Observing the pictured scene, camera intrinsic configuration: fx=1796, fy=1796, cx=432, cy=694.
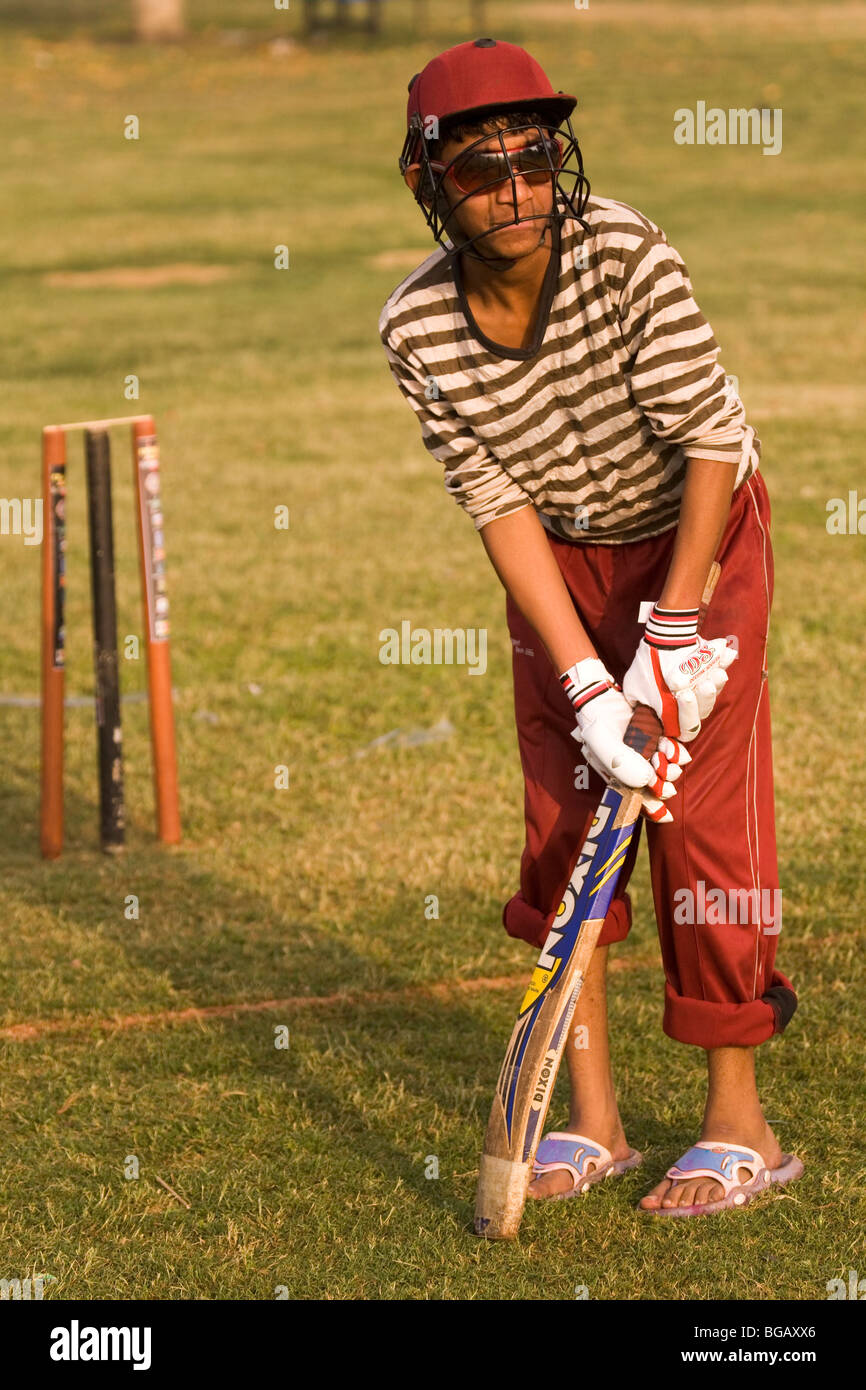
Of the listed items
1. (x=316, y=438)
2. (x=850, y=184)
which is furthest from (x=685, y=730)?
(x=850, y=184)

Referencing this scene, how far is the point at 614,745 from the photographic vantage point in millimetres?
Answer: 3574

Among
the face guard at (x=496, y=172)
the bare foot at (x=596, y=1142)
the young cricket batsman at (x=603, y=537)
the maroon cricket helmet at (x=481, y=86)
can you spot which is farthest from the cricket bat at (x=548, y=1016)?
the maroon cricket helmet at (x=481, y=86)

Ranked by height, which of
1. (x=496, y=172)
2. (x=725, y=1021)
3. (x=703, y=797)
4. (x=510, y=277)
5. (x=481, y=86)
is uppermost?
(x=481, y=86)

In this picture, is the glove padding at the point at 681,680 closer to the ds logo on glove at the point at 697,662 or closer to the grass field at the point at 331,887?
the ds logo on glove at the point at 697,662

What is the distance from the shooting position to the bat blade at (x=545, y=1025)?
3648mm

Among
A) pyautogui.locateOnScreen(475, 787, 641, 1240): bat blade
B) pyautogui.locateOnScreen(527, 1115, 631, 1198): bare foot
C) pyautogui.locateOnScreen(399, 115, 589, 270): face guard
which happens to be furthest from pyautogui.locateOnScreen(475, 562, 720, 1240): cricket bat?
pyautogui.locateOnScreen(399, 115, 589, 270): face guard

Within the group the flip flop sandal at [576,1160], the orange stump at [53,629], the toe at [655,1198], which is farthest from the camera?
the orange stump at [53,629]

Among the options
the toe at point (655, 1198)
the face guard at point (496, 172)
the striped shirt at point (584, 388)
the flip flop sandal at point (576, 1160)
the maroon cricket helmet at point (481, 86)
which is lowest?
the toe at point (655, 1198)

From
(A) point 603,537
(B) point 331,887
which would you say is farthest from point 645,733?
(B) point 331,887

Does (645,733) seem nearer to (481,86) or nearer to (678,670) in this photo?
(678,670)

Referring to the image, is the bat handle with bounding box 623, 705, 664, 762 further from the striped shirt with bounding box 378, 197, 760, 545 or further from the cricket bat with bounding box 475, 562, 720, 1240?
the striped shirt with bounding box 378, 197, 760, 545

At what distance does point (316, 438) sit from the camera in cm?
1305

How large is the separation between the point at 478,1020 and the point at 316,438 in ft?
28.4

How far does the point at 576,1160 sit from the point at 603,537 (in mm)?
1381
